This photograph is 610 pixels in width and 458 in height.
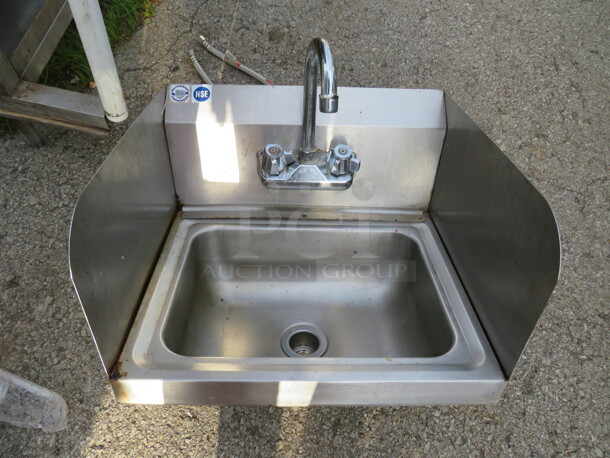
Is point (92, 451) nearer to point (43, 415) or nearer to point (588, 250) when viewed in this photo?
point (43, 415)

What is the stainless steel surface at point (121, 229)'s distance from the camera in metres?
0.64

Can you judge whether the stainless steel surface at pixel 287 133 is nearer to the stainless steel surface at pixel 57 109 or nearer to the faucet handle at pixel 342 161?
the faucet handle at pixel 342 161

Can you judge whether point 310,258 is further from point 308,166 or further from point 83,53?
point 83,53

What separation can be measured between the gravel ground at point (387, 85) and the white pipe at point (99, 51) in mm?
497

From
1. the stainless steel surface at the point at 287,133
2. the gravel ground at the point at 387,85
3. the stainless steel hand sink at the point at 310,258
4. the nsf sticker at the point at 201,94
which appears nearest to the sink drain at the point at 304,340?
the stainless steel hand sink at the point at 310,258

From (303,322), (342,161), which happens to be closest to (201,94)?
(342,161)

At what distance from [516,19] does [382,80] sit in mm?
588

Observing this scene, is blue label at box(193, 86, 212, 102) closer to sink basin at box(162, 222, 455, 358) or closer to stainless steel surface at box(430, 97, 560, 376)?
sink basin at box(162, 222, 455, 358)

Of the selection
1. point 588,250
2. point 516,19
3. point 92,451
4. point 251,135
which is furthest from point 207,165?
point 516,19

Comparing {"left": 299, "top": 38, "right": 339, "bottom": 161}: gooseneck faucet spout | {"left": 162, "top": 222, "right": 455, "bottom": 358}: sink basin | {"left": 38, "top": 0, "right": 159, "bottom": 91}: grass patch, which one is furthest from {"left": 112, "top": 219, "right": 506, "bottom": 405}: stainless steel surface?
{"left": 38, "top": 0, "right": 159, "bottom": 91}: grass patch

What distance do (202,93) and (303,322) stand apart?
2.02ft

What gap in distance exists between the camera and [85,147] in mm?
1352

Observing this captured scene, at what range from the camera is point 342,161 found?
3.14ft

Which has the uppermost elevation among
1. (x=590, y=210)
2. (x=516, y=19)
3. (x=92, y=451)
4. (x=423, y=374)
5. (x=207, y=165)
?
(x=516, y=19)
